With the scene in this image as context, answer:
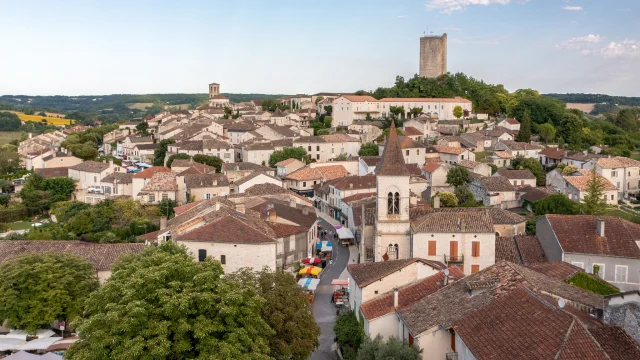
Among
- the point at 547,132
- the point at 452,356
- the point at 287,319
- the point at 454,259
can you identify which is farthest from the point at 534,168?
the point at 452,356

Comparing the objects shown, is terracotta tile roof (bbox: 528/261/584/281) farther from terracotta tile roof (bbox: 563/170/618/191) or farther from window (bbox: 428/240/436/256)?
terracotta tile roof (bbox: 563/170/618/191)

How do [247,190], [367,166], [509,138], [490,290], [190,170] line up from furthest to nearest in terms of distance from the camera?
[509,138]
[367,166]
[190,170]
[247,190]
[490,290]

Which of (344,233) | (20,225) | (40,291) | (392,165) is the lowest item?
(20,225)

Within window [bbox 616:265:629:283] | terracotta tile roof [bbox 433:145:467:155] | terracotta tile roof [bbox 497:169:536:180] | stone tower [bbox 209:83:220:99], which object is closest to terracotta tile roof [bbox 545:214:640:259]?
window [bbox 616:265:629:283]

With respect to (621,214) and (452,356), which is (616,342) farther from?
(621,214)

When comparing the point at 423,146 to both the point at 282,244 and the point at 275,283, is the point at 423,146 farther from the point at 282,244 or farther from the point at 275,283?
the point at 275,283

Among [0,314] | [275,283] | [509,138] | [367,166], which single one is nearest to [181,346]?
[275,283]
